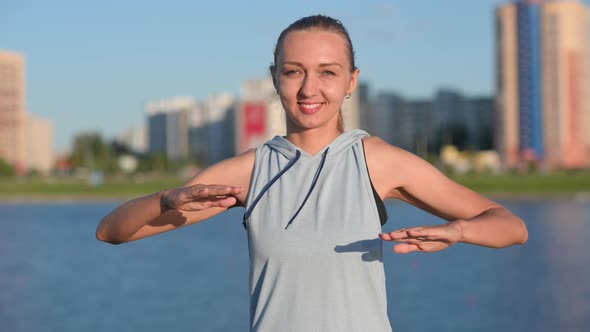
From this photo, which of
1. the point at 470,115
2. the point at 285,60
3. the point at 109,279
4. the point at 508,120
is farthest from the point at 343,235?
the point at 470,115

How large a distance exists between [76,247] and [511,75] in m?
95.3

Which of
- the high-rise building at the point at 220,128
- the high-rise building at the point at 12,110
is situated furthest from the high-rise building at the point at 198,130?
the high-rise building at the point at 12,110

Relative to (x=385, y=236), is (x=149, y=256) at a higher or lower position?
lower

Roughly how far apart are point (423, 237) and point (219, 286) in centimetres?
1628

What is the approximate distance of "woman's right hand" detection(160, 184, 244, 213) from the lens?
202 centimetres

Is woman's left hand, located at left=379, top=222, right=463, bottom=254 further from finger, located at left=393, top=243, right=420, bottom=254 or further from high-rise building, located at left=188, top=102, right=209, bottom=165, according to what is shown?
high-rise building, located at left=188, top=102, right=209, bottom=165

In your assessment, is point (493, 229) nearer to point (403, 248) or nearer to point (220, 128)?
point (403, 248)

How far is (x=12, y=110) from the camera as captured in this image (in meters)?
169

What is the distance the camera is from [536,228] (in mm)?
32688

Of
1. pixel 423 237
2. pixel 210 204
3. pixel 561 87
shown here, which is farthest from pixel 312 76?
pixel 561 87

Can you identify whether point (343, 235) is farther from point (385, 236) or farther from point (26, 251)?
point (26, 251)

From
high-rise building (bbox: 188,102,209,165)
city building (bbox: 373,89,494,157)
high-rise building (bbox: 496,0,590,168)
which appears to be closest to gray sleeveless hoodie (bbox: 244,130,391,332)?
high-rise building (bbox: 496,0,590,168)

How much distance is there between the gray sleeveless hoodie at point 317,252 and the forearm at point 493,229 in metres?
0.20

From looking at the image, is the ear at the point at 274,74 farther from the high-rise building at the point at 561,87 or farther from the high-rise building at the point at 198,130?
the high-rise building at the point at 198,130
